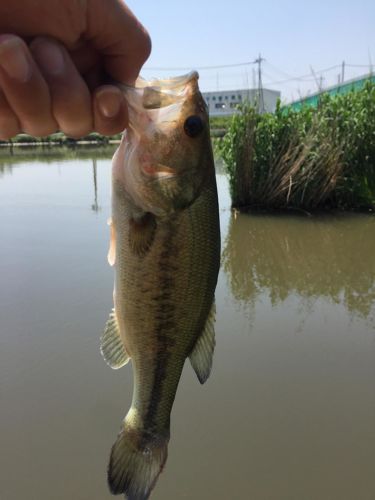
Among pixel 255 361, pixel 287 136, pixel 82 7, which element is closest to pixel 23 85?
pixel 82 7

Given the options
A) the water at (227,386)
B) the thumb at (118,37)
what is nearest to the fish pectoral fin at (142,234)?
the thumb at (118,37)

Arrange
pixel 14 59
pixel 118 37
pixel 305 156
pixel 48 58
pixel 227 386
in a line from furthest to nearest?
pixel 305 156
pixel 227 386
pixel 118 37
pixel 48 58
pixel 14 59

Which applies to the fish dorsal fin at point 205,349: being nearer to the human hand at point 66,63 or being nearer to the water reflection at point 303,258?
the human hand at point 66,63

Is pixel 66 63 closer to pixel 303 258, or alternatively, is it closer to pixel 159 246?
pixel 159 246

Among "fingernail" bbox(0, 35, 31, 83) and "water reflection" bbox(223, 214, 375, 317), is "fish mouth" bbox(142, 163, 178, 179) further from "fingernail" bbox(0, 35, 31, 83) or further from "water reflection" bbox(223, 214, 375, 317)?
"water reflection" bbox(223, 214, 375, 317)

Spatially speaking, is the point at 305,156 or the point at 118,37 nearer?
the point at 118,37

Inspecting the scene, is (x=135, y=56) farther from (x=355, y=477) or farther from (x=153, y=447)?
(x=355, y=477)

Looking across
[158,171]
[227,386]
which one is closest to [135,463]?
[158,171]
